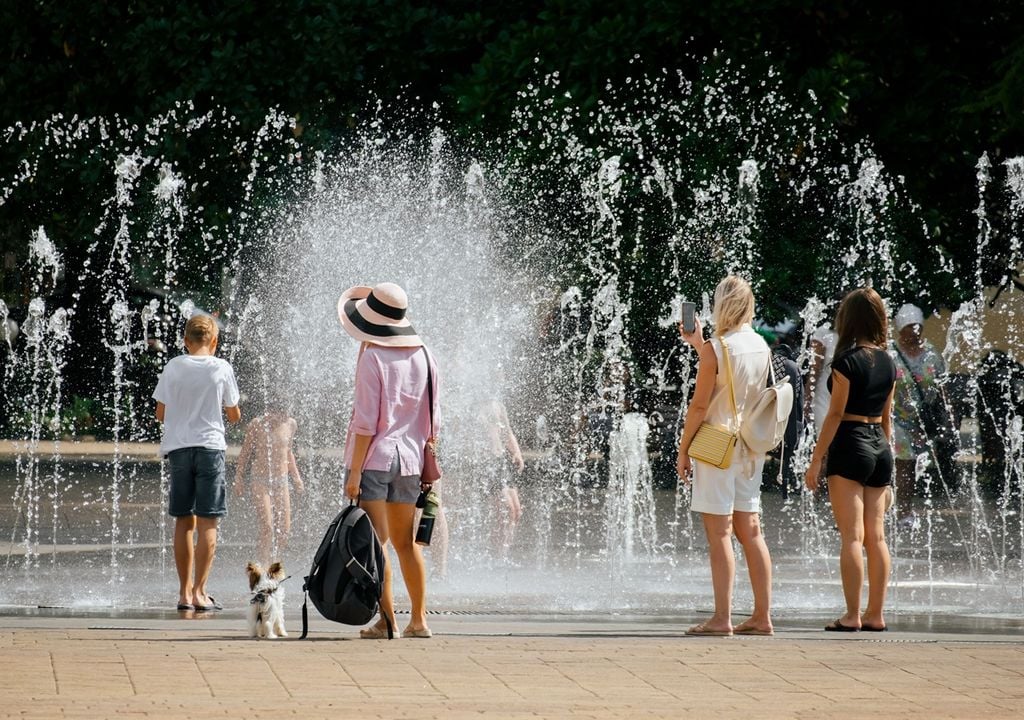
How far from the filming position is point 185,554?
885 centimetres

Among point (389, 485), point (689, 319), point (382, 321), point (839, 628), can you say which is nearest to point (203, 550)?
point (389, 485)

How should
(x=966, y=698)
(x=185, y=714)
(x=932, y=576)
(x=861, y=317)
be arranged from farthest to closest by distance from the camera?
(x=932, y=576) → (x=861, y=317) → (x=966, y=698) → (x=185, y=714)

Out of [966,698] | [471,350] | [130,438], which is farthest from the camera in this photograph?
[130,438]

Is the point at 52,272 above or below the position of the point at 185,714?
above

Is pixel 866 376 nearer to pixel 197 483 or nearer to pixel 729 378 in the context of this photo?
pixel 729 378

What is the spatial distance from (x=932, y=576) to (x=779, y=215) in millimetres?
8992

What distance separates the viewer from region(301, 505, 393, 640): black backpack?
7332 millimetres

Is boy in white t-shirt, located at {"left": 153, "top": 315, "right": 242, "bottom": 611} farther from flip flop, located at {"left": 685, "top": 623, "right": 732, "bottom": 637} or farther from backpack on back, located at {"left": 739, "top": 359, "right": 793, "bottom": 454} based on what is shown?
backpack on back, located at {"left": 739, "top": 359, "right": 793, "bottom": 454}

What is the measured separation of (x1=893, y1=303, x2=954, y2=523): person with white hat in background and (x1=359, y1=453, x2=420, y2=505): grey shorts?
18.0ft

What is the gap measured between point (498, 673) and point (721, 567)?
1670 mm

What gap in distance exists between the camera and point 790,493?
17984mm

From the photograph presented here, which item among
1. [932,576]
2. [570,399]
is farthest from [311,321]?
[932,576]

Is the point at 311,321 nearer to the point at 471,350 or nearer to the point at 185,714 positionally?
the point at 471,350

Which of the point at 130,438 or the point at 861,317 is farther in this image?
the point at 130,438
